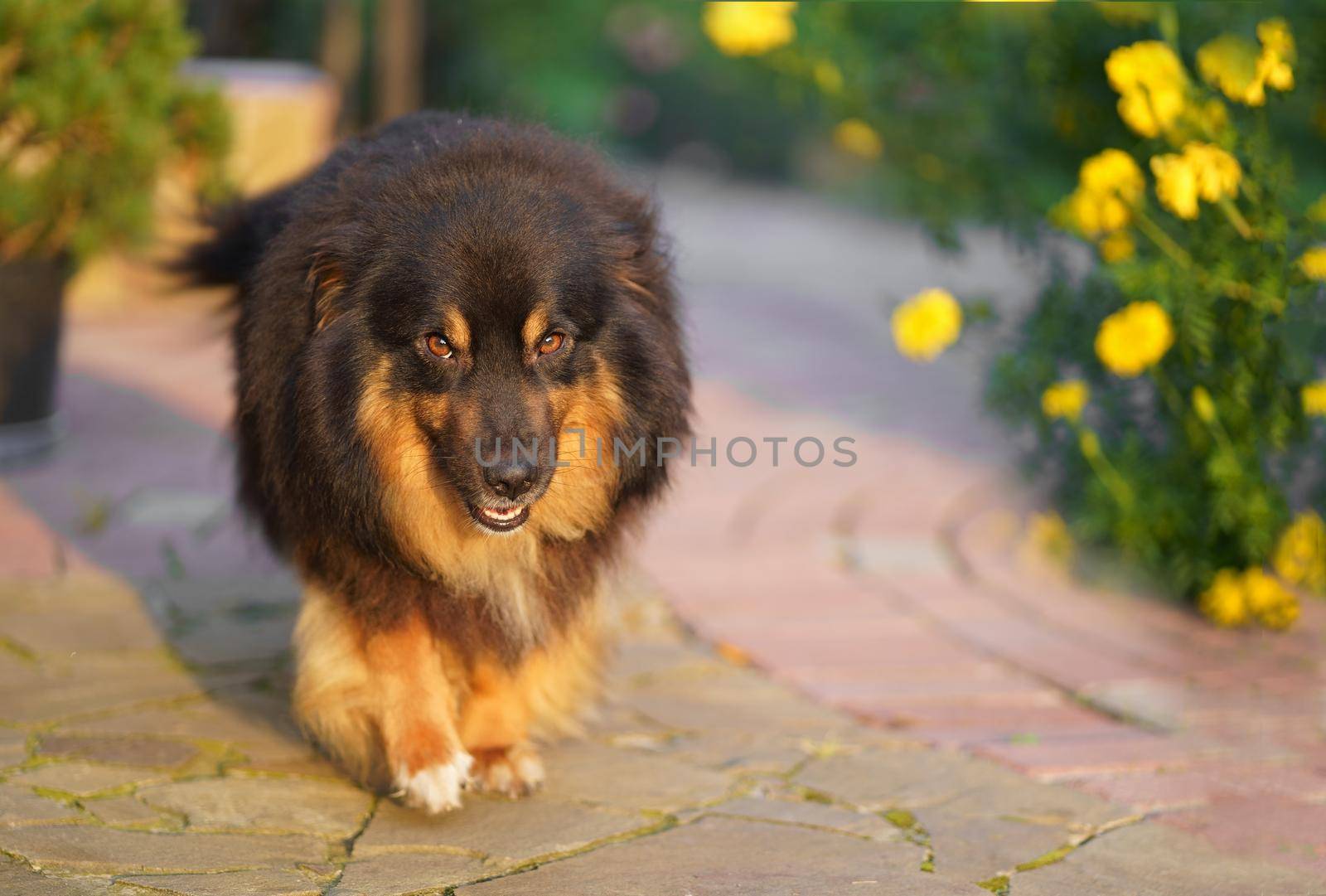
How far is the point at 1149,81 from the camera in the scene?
3.66m

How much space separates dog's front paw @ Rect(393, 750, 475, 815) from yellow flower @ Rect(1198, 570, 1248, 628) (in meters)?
2.23

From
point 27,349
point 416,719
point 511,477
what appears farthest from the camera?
point 27,349

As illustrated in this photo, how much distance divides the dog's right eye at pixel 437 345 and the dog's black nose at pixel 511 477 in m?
0.23

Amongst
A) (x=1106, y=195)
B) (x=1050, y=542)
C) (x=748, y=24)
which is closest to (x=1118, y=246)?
(x=1106, y=195)

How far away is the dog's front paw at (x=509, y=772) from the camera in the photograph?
9.83 feet

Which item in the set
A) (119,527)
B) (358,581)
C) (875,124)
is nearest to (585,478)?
(358,581)

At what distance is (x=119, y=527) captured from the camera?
458cm

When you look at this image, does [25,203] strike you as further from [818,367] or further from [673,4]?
[673,4]

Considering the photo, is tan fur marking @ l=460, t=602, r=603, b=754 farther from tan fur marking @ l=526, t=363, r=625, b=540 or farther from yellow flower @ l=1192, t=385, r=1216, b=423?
yellow flower @ l=1192, t=385, r=1216, b=423

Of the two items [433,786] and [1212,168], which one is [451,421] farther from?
[1212,168]

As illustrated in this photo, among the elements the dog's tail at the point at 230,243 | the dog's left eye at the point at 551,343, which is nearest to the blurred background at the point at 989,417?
the dog's tail at the point at 230,243

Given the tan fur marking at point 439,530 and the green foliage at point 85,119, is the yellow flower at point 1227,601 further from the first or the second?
the green foliage at point 85,119

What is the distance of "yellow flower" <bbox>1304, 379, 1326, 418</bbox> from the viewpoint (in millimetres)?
3771

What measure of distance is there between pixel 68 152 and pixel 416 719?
298 cm
